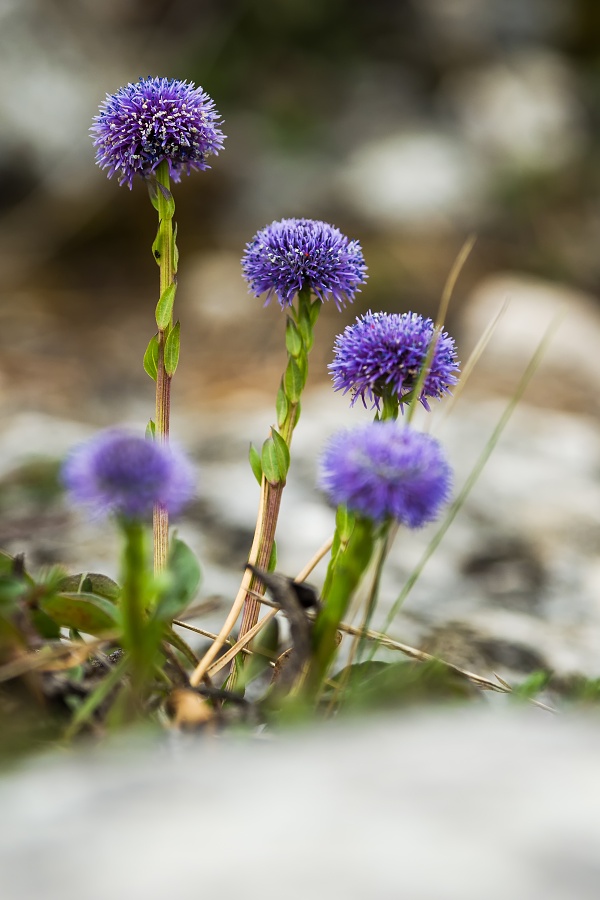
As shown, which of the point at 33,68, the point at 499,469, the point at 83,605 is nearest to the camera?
the point at 83,605

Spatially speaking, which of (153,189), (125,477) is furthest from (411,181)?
(125,477)

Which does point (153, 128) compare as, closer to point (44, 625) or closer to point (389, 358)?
point (389, 358)

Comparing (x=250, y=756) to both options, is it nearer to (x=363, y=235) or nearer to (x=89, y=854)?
(x=89, y=854)

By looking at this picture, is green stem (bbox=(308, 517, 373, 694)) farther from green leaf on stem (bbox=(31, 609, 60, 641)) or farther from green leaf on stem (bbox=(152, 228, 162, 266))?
green leaf on stem (bbox=(152, 228, 162, 266))

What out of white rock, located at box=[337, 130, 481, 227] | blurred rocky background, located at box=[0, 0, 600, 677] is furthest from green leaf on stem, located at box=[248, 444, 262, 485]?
white rock, located at box=[337, 130, 481, 227]

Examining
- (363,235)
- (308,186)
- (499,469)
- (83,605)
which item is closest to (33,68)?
(308,186)

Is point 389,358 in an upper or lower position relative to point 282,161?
lower
